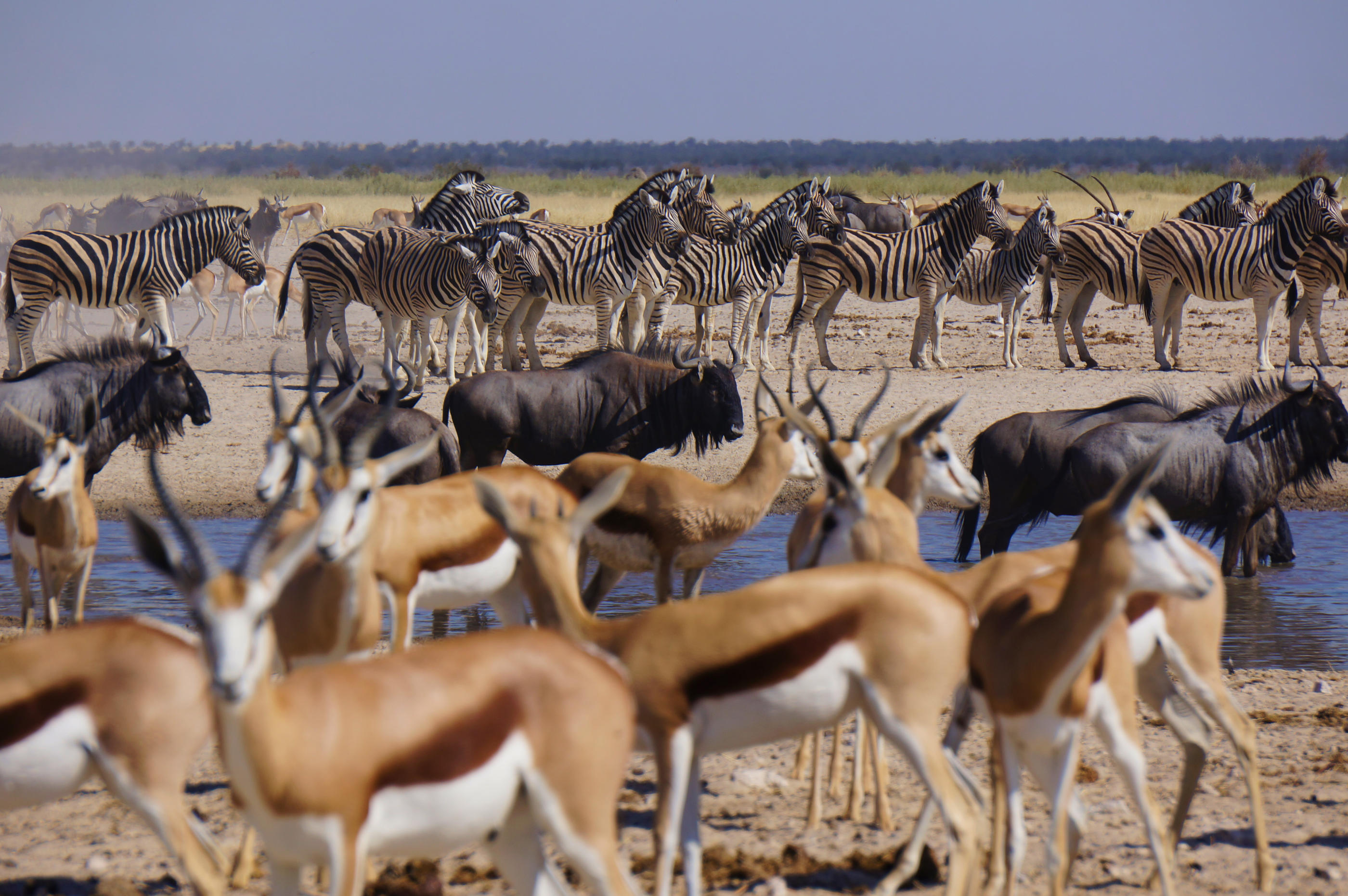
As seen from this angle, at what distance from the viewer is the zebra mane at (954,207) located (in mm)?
18094

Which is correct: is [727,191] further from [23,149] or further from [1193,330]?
[23,149]

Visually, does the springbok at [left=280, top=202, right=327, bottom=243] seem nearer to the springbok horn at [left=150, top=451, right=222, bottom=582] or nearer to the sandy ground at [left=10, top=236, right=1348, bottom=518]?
the sandy ground at [left=10, top=236, right=1348, bottom=518]

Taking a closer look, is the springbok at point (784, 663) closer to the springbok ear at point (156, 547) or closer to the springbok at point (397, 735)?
the springbok at point (397, 735)

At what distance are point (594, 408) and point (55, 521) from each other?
3.96 metres

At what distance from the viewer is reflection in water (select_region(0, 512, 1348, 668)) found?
319 inches

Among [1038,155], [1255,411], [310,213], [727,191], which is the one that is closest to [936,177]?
[727,191]

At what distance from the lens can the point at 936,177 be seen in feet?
194

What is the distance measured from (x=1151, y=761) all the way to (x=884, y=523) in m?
1.87

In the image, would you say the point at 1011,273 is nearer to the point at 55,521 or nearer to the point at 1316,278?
the point at 1316,278

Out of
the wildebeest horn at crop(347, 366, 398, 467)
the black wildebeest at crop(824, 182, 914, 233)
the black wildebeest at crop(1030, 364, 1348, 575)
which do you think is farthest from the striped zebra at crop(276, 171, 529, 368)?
the black wildebeest at crop(824, 182, 914, 233)

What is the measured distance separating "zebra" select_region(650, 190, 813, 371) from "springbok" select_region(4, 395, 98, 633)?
9554 mm

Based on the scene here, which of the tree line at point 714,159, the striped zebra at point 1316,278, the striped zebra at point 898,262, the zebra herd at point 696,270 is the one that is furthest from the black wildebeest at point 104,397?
the tree line at point 714,159

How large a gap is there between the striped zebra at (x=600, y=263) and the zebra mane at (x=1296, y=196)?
7074mm

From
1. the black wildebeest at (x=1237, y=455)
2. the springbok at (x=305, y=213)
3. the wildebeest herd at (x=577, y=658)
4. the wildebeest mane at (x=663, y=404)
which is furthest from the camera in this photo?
the springbok at (x=305, y=213)
